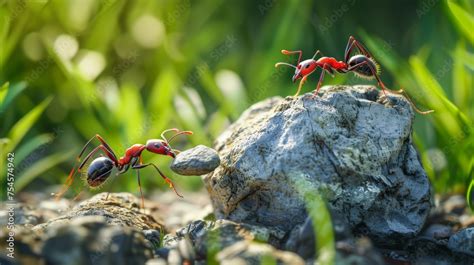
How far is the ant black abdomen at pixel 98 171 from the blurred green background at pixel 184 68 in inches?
39.5

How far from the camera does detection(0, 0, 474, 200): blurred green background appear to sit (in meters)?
4.96

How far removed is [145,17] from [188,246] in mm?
4651

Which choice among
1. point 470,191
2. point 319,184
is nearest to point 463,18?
point 470,191

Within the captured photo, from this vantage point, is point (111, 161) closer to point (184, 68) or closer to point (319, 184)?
point (319, 184)

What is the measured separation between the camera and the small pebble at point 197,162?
3586 millimetres

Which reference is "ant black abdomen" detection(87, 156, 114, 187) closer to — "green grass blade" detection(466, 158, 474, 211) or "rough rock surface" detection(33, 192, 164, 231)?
"rough rock surface" detection(33, 192, 164, 231)

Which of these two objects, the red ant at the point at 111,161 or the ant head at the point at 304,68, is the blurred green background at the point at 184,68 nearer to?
the red ant at the point at 111,161

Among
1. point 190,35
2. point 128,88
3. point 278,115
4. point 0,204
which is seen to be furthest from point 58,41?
point 278,115

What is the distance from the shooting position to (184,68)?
6.75 meters

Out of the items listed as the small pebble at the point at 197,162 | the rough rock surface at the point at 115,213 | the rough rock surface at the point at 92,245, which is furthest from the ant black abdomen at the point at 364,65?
the rough rock surface at the point at 92,245

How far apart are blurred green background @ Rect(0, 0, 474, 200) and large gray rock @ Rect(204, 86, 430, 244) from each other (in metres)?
0.93

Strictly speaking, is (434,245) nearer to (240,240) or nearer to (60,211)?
(240,240)

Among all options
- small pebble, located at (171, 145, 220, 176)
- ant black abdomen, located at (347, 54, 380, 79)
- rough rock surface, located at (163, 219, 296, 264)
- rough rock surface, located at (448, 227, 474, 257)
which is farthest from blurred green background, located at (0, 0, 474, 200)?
rough rock surface, located at (163, 219, 296, 264)

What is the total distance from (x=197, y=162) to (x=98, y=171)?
0.65m
